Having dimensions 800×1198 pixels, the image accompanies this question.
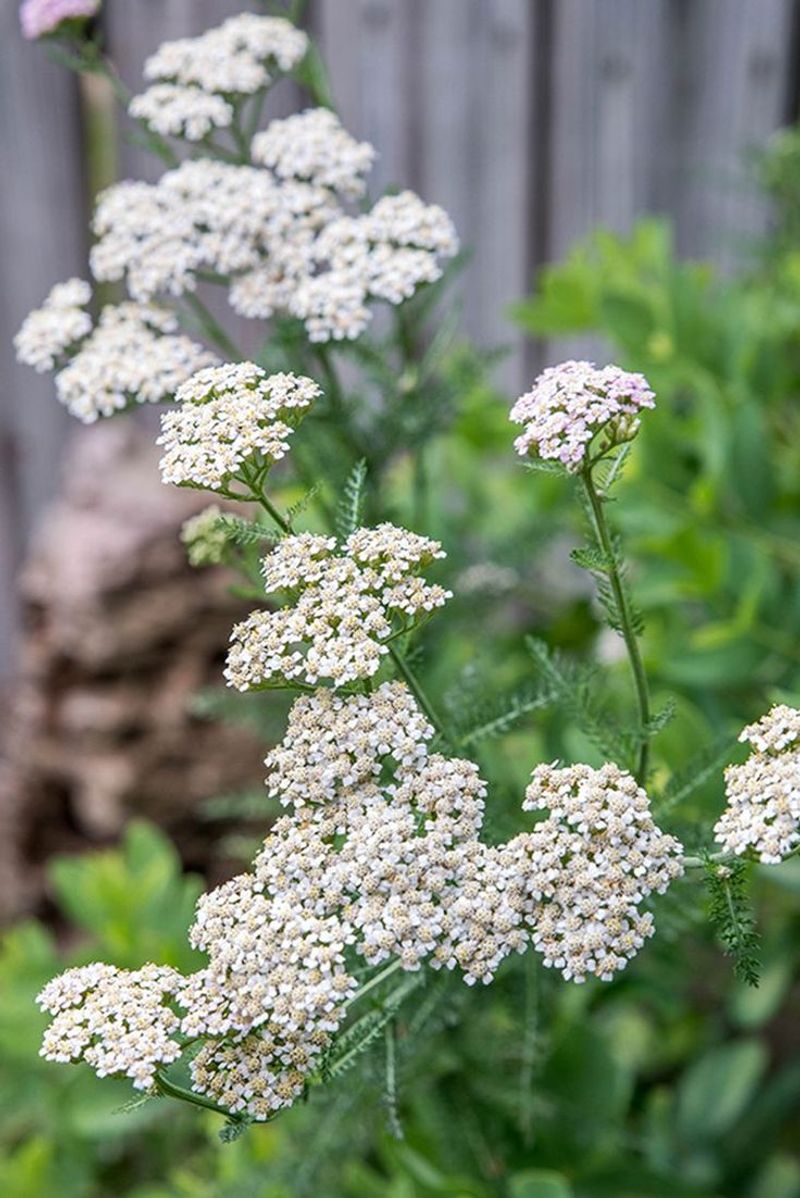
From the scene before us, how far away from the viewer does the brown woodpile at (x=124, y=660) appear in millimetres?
1955

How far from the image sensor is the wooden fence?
87.3 inches

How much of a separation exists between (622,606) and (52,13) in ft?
2.34

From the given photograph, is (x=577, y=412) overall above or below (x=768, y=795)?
above

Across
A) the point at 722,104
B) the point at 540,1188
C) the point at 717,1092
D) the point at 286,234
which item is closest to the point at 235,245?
the point at 286,234

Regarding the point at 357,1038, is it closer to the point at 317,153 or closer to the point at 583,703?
the point at 583,703

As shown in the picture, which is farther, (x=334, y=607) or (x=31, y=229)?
(x=31, y=229)

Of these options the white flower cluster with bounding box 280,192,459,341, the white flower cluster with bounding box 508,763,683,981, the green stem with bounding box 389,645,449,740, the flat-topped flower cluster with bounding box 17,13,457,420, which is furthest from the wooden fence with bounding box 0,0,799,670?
the white flower cluster with bounding box 508,763,683,981

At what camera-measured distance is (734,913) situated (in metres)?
0.67

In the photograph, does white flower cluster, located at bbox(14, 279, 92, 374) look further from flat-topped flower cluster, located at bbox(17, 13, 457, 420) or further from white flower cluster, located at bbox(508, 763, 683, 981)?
white flower cluster, located at bbox(508, 763, 683, 981)

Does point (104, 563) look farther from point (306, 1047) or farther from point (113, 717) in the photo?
point (306, 1047)

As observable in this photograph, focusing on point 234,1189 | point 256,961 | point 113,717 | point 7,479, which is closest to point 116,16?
point 7,479

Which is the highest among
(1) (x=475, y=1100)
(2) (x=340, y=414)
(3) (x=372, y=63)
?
(3) (x=372, y=63)

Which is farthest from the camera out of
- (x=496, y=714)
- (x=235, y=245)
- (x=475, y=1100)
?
(x=475, y=1100)

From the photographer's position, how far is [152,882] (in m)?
1.40
